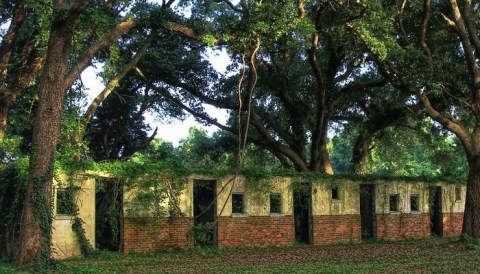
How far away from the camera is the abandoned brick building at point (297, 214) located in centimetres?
1747

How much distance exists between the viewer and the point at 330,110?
74.5 ft

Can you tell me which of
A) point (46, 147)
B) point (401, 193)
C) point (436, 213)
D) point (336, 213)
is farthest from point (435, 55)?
point (46, 147)

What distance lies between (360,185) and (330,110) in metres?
3.20

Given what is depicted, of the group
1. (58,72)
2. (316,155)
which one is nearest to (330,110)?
(316,155)

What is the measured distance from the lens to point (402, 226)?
22672 millimetres

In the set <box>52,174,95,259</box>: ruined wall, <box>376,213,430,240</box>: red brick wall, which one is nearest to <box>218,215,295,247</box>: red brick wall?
<box>52,174,95,259</box>: ruined wall

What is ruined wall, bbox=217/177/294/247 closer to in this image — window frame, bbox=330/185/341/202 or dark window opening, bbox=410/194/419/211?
window frame, bbox=330/185/341/202

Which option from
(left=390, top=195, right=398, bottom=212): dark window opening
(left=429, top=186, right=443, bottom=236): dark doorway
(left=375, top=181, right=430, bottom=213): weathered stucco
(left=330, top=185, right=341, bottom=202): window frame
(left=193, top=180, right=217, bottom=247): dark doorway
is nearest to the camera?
(left=193, top=180, right=217, bottom=247): dark doorway

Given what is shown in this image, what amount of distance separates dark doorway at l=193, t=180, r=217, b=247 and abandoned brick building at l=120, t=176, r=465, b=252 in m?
0.03

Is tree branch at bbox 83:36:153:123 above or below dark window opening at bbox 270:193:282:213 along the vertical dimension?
above

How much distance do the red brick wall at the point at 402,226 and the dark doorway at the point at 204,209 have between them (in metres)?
6.99

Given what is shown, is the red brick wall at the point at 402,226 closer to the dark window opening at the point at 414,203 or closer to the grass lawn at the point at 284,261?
the dark window opening at the point at 414,203

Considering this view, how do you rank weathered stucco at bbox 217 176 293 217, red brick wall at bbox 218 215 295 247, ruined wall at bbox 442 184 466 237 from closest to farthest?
red brick wall at bbox 218 215 295 247, weathered stucco at bbox 217 176 293 217, ruined wall at bbox 442 184 466 237

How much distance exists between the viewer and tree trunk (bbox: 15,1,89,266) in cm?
1200
